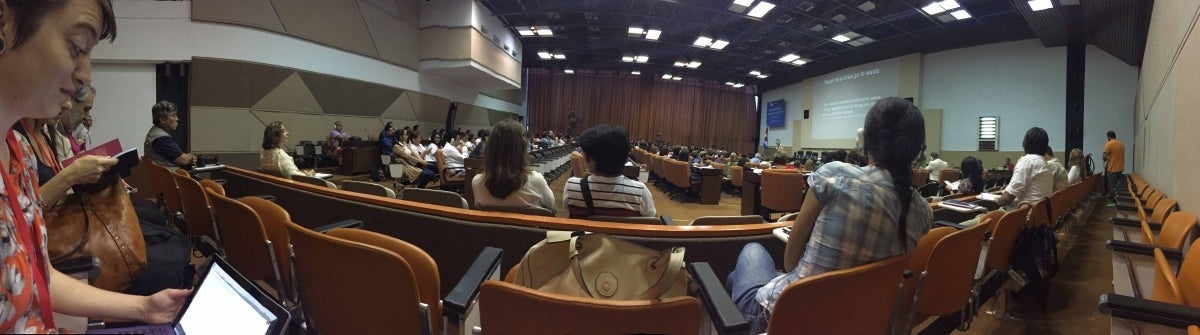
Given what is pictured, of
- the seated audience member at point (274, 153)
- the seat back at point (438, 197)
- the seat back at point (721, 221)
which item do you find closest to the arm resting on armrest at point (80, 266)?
the seat back at point (438, 197)

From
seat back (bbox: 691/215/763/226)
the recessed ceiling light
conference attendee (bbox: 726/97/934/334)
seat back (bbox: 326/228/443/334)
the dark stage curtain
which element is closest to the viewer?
seat back (bbox: 326/228/443/334)

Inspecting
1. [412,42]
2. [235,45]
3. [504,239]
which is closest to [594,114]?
[412,42]

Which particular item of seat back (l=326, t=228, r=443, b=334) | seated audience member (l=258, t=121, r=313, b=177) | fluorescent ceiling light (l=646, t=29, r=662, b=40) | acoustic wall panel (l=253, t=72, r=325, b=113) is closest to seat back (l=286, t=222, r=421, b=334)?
seat back (l=326, t=228, r=443, b=334)

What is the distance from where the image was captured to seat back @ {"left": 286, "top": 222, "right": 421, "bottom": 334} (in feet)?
3.71

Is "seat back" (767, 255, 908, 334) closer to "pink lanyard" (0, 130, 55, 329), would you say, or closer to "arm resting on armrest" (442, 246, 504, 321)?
"arm resting on armrest" (442, 246, 504, 321)

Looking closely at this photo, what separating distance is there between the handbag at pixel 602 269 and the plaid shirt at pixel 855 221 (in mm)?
413

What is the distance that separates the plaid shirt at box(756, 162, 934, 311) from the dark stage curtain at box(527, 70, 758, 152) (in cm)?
1937

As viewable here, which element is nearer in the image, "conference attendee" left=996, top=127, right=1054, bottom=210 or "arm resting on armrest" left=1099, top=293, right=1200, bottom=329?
"arm resting on armrest" left=1099, top=293, right=1200, bottom=329

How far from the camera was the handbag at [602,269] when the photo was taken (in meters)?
1.17

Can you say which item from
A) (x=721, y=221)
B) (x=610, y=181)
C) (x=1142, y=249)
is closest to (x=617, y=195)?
(x=610, y=181)

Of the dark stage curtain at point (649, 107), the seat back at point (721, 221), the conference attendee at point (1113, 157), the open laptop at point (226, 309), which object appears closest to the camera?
the open laptop at point (226, 309)

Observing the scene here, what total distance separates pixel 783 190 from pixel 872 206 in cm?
420

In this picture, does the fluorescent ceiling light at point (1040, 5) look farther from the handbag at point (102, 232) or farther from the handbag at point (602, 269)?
the handbag at point (102, 232)

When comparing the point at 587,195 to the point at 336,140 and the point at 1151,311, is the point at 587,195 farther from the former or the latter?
the point at 336,140
